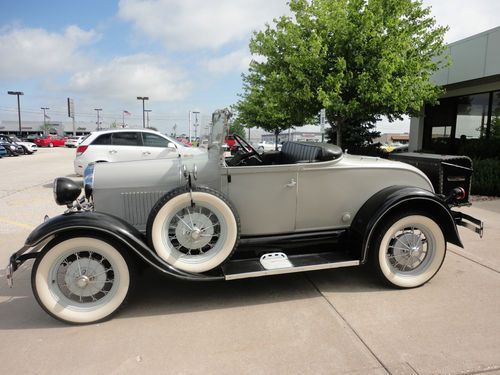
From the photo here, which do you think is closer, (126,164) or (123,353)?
(123,353)

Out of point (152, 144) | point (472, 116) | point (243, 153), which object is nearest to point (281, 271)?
point (243, 153)

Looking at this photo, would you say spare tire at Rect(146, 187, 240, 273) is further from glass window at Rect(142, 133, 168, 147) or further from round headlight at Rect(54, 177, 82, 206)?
glass window at Rect(142, 133, 168, 147)

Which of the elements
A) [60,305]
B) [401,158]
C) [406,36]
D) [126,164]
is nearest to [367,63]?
[406,36]

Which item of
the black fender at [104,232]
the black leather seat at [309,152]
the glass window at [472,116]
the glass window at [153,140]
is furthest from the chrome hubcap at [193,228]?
the glass window at [472,116]

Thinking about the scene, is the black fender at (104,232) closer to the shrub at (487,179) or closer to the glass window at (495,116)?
the shrub at (487,179)

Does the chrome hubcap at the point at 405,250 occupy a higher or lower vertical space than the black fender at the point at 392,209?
lower

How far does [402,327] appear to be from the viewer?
9.09 ft

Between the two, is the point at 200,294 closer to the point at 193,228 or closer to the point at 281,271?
the point at 193,228

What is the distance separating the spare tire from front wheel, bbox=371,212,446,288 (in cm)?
144

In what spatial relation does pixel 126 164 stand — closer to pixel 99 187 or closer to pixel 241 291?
pixel 99 187

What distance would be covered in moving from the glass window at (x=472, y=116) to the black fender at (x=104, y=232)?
13.1m

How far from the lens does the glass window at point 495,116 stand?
11555mm

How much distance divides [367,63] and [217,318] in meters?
9.86

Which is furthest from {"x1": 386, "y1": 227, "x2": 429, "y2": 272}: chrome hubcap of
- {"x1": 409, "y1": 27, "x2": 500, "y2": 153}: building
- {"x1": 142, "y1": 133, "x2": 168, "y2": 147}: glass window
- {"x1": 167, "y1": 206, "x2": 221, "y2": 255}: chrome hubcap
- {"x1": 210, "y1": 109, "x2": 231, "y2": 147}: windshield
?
{"x1": 409, "y1": 27, "x2": 500, "y2": 153}: building
